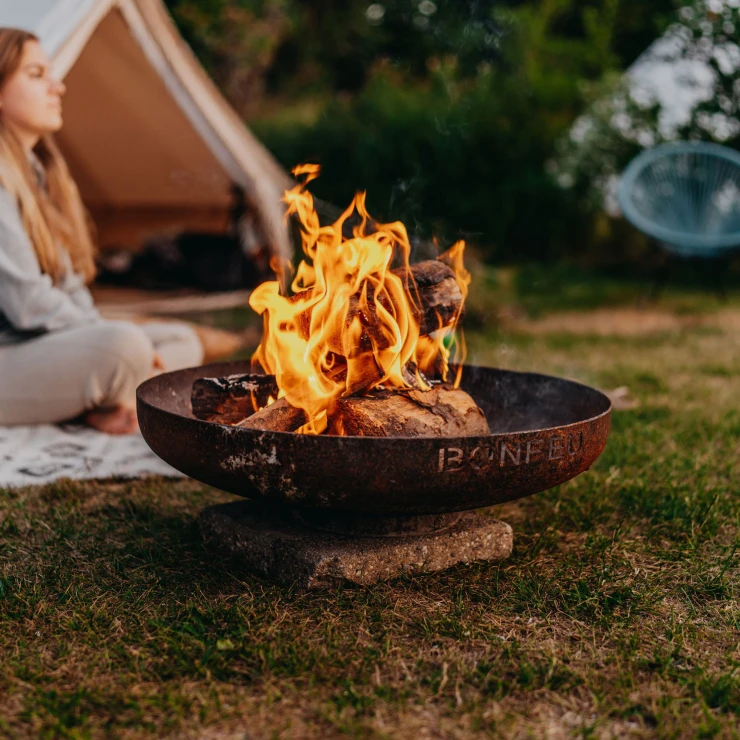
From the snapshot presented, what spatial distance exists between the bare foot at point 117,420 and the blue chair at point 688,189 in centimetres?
480

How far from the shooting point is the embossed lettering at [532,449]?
1783mm

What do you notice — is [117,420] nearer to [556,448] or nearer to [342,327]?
[342,327]

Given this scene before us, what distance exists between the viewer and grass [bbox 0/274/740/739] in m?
1.48

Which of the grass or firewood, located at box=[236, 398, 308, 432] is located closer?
the grass

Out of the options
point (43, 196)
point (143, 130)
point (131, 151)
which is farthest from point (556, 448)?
point (131, 151)

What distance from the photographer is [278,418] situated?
202cm

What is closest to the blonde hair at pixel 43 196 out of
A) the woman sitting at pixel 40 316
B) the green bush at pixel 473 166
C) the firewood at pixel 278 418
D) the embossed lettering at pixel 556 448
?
the woman sitting at pixel 40 316

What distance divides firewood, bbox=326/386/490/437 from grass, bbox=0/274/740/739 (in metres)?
0.35

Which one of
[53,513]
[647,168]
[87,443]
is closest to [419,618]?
[53,513]

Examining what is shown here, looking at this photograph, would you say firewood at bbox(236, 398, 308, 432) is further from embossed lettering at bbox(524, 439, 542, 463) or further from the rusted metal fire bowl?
embossed lettering at bbox(524, 439, 542, 463)

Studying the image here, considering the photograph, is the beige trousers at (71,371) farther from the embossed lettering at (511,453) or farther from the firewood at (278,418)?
the embossed lettering at (511,453)

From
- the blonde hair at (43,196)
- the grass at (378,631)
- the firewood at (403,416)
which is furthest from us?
the blonde hair at (43,196)

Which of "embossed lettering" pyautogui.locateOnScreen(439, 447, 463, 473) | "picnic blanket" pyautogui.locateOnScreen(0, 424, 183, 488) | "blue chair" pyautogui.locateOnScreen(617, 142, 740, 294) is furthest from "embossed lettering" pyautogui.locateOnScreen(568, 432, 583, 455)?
"blue chair" pyautogui.locateOnScreen(617, 142, 740, 294)

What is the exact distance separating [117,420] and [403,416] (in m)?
1.50
